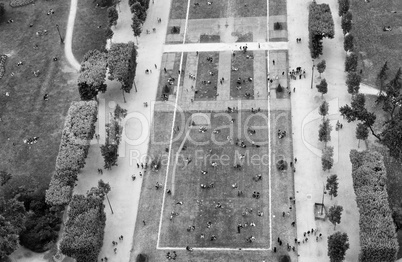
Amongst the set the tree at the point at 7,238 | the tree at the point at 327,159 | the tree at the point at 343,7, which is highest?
the tree at the point at 343,7

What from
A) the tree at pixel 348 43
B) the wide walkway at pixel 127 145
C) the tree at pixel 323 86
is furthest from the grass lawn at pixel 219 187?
the tree at pixel 348 43

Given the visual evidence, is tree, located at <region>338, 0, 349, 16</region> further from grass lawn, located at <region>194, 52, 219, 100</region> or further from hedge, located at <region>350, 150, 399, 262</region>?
hedge, located at <region>350, 150, 399, 262</region>

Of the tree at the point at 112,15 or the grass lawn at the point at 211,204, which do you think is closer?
the grass lawn at the point at 211,204

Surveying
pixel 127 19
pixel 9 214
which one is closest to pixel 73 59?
pixel 127 19

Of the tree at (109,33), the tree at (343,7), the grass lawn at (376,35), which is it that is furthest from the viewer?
the tree at (109,33)

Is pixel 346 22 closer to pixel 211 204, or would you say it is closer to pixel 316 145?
pixel 316 145

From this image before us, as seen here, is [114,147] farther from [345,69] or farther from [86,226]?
[345,69]

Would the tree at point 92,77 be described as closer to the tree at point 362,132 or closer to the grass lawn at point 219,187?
the grass lawn at point 219,187

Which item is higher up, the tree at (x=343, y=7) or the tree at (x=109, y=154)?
the tree at (x=343, y=7)
